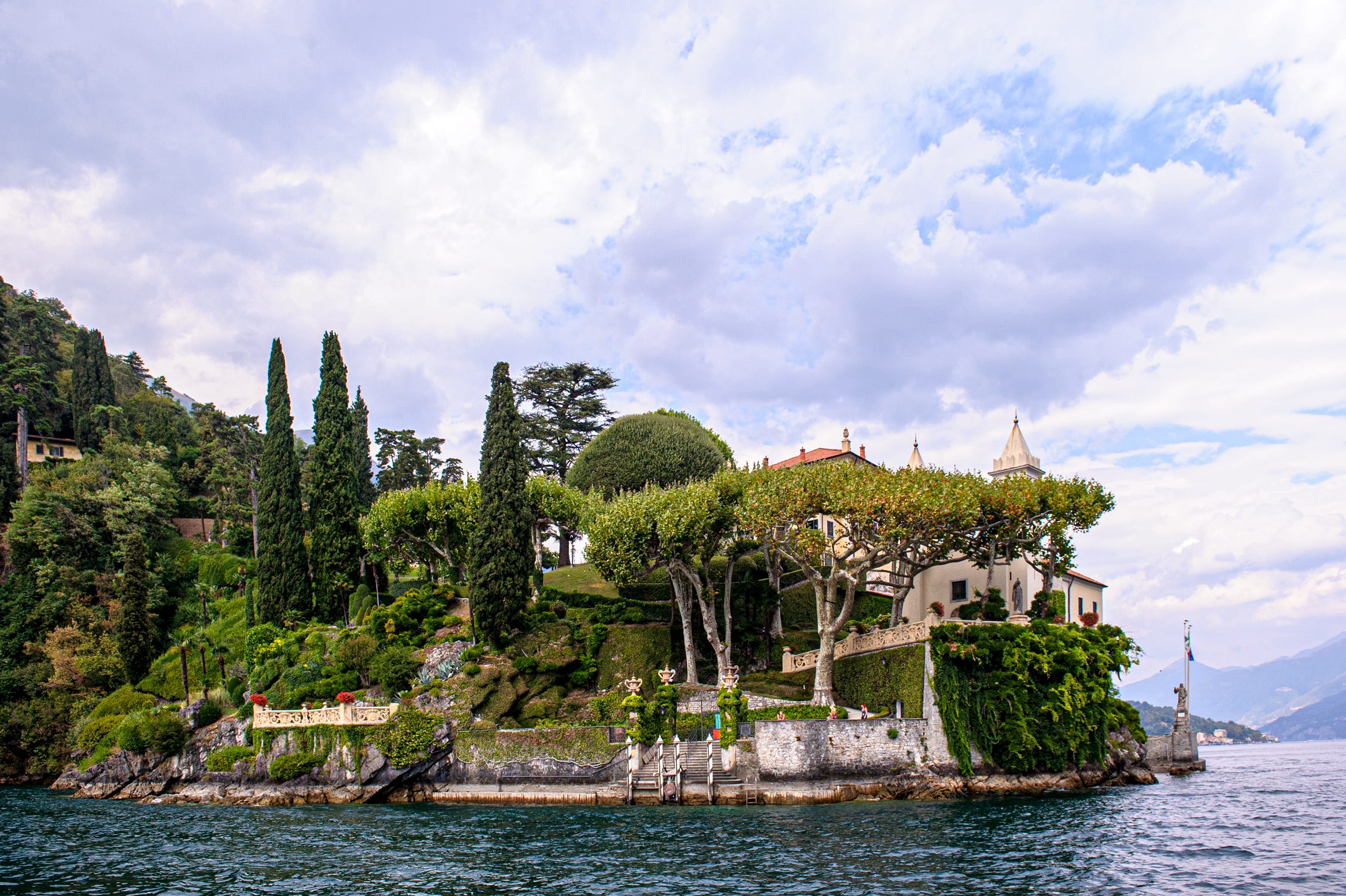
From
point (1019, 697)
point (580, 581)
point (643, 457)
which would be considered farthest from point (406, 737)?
point (1019, 697)

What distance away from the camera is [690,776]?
38.7 meters

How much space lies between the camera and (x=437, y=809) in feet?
125

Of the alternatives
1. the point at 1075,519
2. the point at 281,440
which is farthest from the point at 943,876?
the point at 281,440

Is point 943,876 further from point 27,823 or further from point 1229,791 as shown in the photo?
point 27,823

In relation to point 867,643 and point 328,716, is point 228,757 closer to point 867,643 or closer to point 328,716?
point 328,716

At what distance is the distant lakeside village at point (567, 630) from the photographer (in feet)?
128

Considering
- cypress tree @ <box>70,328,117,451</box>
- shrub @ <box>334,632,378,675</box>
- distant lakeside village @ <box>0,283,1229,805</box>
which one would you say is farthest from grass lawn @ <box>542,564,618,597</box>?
cypress tree @ <box>70,328,117,451</box>

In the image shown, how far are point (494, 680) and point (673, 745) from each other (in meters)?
10.5

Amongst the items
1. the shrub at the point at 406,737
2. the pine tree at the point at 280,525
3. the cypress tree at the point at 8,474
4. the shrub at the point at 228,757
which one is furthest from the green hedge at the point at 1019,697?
the cypress tree at the point at 8,474

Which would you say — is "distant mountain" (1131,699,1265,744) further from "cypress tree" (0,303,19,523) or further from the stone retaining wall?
"cypress tree" (0,303,19,523)

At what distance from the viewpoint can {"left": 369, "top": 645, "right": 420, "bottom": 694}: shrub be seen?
46156 mm

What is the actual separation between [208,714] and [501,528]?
18.5 metres

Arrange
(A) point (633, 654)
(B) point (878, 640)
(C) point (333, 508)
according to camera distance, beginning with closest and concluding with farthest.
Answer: (B) point (878, 640) → (A) point (633, 654) → (C) point (333, 508)

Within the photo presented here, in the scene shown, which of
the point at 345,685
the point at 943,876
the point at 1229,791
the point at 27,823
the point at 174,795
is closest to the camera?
the point at 943,876
